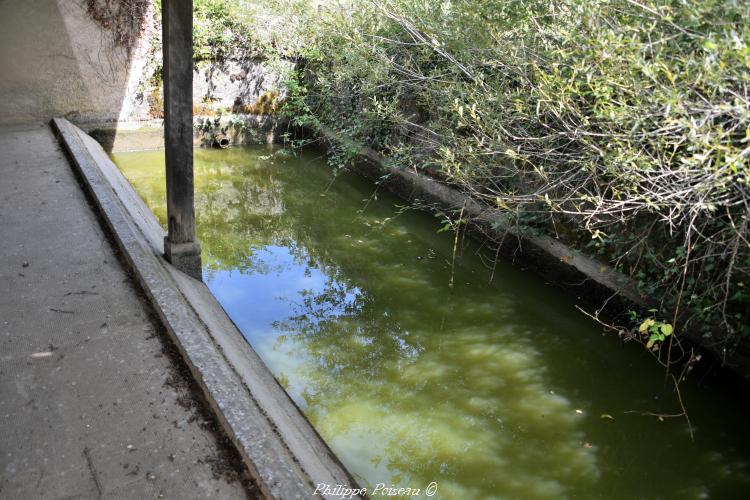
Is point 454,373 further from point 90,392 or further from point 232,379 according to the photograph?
point 90,392

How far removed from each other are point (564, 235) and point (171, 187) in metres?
3.47

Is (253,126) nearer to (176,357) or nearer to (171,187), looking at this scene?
(171,187)

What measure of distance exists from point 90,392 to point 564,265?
13.4 feet

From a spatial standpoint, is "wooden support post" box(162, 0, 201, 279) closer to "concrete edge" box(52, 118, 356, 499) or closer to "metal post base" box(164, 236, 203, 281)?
"metal post base" box(164, 236, 203, 281)

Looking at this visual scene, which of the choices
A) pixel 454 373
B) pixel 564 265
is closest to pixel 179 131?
pixel 454 373

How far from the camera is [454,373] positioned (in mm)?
4176

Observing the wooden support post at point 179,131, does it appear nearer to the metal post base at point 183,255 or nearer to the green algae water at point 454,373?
the metal post base at point 183,255

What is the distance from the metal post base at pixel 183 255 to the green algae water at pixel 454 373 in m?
0.68

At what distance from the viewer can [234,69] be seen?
9961mm

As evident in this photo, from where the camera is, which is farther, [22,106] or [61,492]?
[22,106]

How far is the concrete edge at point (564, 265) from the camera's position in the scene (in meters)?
4.37

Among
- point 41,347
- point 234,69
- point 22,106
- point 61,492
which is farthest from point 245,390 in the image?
point 234,69

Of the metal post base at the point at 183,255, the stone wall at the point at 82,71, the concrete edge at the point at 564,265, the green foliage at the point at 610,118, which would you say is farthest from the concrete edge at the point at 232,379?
the stone wall at the point at 82,71

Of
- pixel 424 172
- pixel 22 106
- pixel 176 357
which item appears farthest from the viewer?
pixel 22 106
